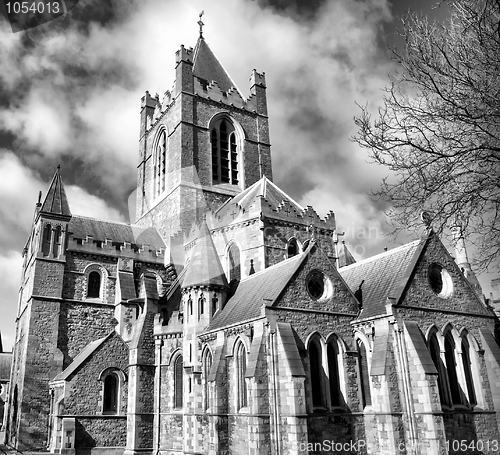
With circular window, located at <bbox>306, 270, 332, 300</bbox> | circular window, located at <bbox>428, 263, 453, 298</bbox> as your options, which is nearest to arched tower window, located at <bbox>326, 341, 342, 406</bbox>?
circular window, located at <bbox>306, 270, 332, 300</bbox>

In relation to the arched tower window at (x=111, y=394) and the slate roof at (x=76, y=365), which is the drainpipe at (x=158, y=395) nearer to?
the arched tower window at (x=111, y=394)

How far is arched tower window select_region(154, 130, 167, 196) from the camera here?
3891cm

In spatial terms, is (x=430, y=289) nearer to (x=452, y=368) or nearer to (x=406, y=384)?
(x=452, y=368)

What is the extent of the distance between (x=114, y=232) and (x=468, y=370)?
79.6ft

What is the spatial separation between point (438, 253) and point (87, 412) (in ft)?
58.3

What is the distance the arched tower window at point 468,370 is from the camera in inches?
757

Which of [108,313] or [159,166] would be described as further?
[159,166]

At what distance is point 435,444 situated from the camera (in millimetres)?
16297

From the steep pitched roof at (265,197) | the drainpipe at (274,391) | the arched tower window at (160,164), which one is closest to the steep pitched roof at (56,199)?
the steep pitched roof at (265,197)

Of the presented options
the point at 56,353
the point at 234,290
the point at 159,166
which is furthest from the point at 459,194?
the point at 159,166

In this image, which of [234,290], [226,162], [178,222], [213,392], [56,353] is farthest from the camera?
[226,162]

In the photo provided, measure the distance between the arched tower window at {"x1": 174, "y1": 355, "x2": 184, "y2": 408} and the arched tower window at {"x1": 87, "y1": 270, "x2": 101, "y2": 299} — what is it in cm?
837

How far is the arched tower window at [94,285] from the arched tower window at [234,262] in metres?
8.54

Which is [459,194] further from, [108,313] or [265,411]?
[108,313]
